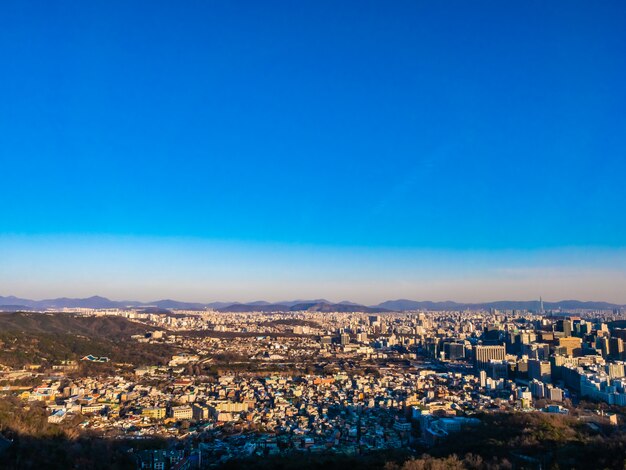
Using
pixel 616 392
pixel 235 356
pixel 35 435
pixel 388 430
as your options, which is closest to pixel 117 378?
pixel 235 356

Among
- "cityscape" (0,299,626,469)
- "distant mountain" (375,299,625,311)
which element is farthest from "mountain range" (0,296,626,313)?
"cityscape" (0,299,626,469)

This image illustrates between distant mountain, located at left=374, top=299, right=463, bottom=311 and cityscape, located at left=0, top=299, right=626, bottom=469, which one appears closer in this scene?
cityscape, located at left=0, top=299, right=626, bottom=469

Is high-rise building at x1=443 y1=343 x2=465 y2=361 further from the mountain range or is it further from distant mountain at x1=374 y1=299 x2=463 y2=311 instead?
distant mountain at x1=374 y1=299 x2=463 y2=311

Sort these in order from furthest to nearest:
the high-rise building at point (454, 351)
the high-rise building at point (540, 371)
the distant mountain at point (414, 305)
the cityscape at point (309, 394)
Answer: the distant mountain at point (414, 305), the high-rise building at point (454, 351), the high-rise building at point (540, 371), the cityscape at point (309, 394)

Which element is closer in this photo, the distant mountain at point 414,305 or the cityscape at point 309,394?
the cityscape at point 309,394

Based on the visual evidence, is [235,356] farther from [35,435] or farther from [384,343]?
[35,435]

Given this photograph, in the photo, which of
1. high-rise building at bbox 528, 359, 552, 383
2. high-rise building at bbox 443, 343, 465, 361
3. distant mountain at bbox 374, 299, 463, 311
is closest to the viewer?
high-rise building at bbox 528, 359, 552, 383

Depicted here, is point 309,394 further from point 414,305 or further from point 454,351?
point 414,305

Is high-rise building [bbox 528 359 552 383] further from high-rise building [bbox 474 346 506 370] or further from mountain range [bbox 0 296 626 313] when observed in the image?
mountain range [bbox 0 296 626 313]

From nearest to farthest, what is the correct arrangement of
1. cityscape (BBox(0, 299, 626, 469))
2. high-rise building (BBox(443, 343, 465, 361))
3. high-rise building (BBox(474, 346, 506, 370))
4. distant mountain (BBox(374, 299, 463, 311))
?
cityscape (BBox(0, 299, 626, 469))
high-rise building (BBox(474, 346, 506, 370))
high-rise building (BBox(443, 343, 465, 361))
distant mountain (BBox(374, 299, 463, 311))

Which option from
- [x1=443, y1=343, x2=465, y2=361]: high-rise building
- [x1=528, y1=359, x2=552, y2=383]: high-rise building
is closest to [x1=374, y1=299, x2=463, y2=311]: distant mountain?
[x1=443, y1=343, x2=465, y2=361]: high-rise building

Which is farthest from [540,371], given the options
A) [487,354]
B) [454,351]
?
[454,351]

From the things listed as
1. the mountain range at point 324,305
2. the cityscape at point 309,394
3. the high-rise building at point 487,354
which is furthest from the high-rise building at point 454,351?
the mountain range at point 324,305

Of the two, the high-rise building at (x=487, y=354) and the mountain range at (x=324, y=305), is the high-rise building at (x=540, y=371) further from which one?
the mountain range at (x=324, y=305)
